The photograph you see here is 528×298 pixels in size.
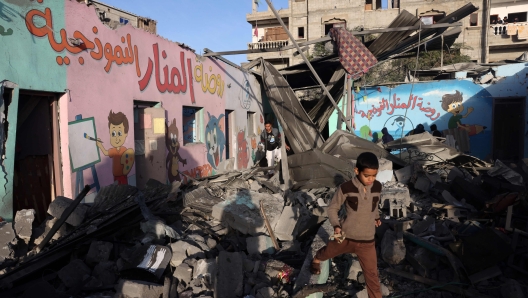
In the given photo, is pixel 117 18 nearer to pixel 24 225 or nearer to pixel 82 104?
pixel 82 104

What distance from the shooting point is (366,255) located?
12.1 feet

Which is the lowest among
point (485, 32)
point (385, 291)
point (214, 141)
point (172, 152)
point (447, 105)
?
point (385, 291)

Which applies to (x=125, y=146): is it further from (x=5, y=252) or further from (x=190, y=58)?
(x=190, y=58)

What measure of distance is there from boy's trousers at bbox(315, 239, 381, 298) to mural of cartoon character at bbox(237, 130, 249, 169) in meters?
9.89

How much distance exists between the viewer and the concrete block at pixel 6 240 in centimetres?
460

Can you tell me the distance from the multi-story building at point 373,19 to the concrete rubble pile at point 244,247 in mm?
25540

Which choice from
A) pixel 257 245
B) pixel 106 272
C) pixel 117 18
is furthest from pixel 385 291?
pixel 117 18

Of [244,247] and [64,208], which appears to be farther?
[244,247]

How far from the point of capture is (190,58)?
10.1 meters

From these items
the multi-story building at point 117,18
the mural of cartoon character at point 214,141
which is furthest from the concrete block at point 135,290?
the mural of cartoon character at point 214,141

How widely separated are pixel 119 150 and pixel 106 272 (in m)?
3.27

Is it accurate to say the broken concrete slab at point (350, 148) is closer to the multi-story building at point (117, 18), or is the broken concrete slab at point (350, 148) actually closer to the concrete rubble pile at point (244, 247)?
the concrete rubble pile at point (244, 247)

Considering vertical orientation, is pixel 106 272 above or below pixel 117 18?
below

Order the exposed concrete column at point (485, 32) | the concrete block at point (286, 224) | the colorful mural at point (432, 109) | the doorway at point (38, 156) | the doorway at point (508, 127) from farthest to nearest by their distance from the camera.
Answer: the exposed concrete column at point (485, 32), the colorful mural at point (432, 109), the doorway at point (508, 127), the doorway at point (38, 156), the concrete block at point (286, 224)
